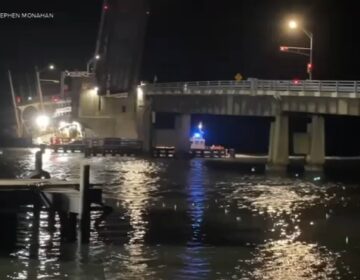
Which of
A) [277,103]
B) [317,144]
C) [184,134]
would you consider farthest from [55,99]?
[317,144]

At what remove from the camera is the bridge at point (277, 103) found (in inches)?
2441

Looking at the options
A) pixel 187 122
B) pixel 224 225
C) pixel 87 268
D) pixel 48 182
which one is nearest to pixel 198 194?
pixel 224 225

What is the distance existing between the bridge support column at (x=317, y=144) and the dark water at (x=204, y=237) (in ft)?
51.6

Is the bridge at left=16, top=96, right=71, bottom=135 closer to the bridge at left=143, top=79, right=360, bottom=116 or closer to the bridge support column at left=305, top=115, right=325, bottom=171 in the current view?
the bridge at left=143, top=79, right=360, bottom=116

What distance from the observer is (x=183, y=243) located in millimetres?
29031

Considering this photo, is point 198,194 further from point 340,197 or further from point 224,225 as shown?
point 224,225

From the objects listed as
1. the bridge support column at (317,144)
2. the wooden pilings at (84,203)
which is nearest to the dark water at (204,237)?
the wooden pilings at (84,203)

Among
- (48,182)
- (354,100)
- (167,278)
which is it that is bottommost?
(167,278)

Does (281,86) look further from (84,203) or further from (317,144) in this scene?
(84,203)

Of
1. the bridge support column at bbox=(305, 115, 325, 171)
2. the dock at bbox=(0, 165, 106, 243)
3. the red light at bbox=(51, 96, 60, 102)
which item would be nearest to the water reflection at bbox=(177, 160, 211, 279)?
the dock at bbox=(0, 165, 106, 243)

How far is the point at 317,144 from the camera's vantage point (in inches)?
2672

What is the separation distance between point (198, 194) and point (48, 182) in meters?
17.8

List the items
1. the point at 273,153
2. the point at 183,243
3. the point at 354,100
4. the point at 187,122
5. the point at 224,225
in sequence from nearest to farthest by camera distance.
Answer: the point at 183,243 < the point at 224,225 < the point at 354,100 < the point at 273,153 < the point at 187,122

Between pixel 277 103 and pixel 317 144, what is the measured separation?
17.8ft
